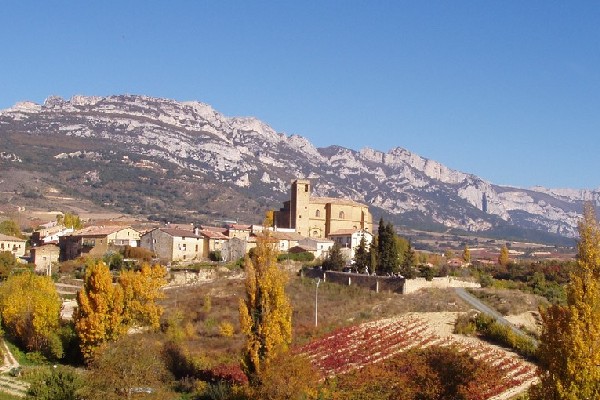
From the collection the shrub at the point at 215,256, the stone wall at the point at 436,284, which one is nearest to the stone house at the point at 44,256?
Result: the shrub at the point at 215,256

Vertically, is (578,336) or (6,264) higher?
(6,264)

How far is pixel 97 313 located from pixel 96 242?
29401 millimetres

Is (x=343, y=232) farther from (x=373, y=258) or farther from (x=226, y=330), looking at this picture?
(x=226, y=330)

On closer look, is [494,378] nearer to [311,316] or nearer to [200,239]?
[311,316]

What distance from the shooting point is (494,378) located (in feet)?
94.3

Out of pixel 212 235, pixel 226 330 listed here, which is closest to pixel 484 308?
pixel 226 330

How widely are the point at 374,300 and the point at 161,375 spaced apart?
17.3 meters

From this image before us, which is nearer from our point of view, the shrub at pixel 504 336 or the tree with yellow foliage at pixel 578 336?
the tree with yellow foliage at pixel 578 336

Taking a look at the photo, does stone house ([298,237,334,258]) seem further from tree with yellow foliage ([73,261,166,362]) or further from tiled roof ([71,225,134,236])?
tree with yellow foliage ([73,261,166,362])

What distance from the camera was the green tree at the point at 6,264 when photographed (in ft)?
175

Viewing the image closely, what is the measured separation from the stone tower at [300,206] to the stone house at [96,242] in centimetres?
1597

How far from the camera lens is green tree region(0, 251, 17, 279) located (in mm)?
53250

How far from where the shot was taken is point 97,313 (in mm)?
36969

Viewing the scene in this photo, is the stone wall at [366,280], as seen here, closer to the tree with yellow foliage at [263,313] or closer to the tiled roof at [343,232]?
the tiled roof at [343,232]
